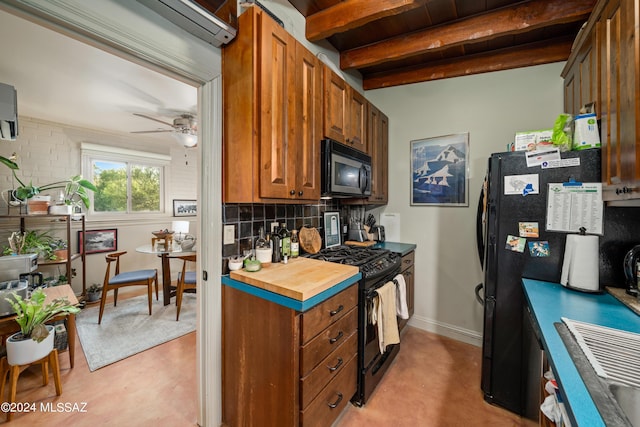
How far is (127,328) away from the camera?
2.72m

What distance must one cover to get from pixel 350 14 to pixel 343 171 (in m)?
1.15

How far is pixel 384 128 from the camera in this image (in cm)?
282

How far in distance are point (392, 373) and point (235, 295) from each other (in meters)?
1.53

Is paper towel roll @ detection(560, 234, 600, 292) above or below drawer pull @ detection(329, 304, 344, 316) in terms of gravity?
above

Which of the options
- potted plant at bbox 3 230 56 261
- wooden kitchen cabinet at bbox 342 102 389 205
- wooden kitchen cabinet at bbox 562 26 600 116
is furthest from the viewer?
potted plant at bbox 3 230 56 261

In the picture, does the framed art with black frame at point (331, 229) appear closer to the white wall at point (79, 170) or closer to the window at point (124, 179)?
the white wall at point (79, 170)

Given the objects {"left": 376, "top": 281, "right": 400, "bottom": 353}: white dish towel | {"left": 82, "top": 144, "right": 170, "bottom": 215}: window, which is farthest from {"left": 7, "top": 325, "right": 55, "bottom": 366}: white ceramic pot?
{"left": 82, "top": 144, "right": 170, "bottom": 215}: window

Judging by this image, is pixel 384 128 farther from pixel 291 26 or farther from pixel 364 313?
pixel 364 313

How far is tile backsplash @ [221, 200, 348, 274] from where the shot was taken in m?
1.56

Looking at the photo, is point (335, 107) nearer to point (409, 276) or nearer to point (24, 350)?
point (409, 276)

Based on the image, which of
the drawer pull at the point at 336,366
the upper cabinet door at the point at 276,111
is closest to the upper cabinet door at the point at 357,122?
the upper cabinet door at the point at 276,111

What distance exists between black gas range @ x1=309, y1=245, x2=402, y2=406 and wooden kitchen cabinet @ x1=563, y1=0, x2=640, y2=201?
4.20 ft

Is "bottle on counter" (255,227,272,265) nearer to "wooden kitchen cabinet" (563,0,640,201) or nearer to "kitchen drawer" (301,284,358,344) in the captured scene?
"kitchen drawer" (301,284,358,344)

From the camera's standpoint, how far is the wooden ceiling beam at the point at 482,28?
1.72m
